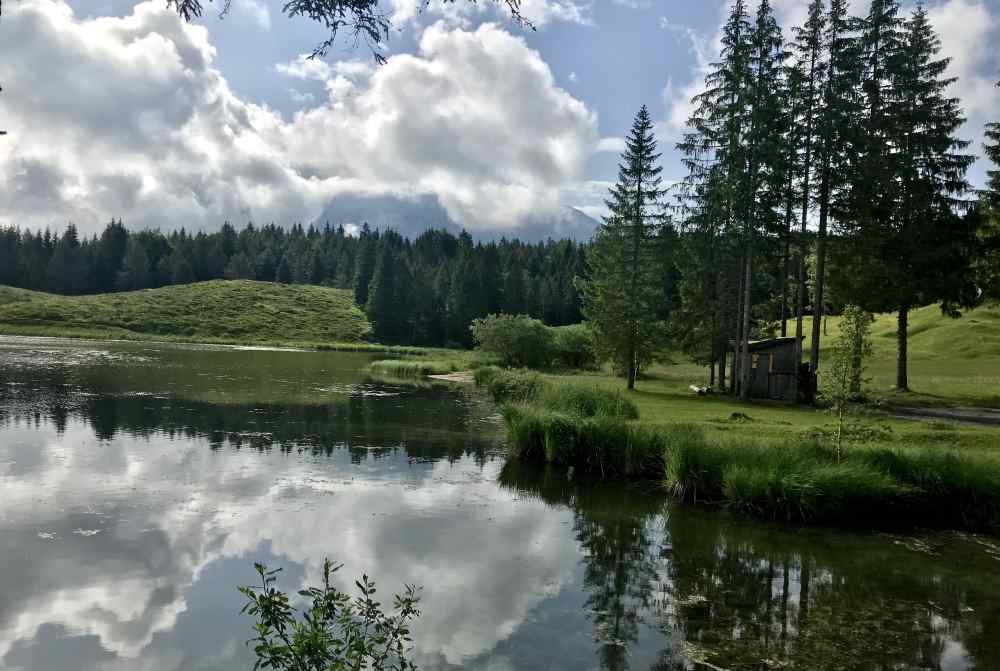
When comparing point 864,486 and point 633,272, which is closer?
point 864,486

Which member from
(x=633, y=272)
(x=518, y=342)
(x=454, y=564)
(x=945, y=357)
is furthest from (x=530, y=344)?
(x=454, y=564)

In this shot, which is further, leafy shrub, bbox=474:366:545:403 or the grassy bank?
leafy shrub, bbox=474:366:545:403

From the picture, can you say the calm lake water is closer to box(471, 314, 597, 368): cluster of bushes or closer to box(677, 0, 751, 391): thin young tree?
box(677, 0, 751, 391): thin young tree

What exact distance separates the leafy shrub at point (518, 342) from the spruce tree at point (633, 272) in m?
23.8

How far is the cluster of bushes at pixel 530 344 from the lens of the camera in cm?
6744

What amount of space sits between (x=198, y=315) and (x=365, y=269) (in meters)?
31.4

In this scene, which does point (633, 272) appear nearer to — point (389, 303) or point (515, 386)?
point (515, 386)

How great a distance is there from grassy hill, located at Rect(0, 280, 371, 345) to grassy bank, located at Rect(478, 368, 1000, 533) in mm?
95415

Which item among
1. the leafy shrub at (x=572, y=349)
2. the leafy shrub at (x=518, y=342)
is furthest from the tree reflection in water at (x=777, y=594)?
the leafy shrub at (x=572, y=349)

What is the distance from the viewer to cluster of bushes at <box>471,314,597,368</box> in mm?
67438

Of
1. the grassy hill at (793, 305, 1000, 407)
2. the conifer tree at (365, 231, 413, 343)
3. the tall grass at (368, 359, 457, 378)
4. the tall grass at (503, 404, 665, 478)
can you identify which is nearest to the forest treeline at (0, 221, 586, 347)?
the conifer tree at (365, 231, 413, 343)

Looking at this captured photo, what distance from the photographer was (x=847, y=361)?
54.9 ft

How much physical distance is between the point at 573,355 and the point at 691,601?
193 ft

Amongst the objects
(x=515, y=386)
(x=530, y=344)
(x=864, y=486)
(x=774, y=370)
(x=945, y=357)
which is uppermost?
(x=945, y=357)
